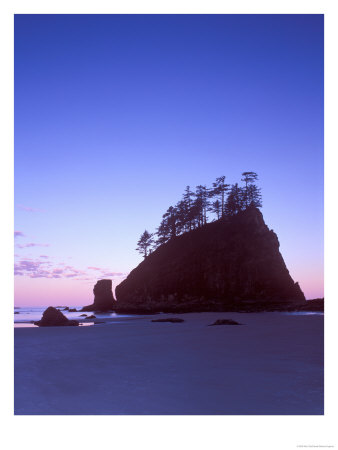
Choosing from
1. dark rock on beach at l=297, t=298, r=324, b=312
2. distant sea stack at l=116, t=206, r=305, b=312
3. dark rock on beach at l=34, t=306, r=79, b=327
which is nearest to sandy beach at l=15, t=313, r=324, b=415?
dark rock on beach at l=34, t=306, r=79, b=327

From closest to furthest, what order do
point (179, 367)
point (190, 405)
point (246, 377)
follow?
point (190, 405) → point (246, 377) → point (179, 367)

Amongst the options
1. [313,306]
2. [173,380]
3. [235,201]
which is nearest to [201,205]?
[235,201]

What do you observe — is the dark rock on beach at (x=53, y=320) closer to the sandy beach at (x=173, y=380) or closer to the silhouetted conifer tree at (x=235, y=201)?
the sandy beach at (x=173, y=380)

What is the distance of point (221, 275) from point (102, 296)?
31026 mm

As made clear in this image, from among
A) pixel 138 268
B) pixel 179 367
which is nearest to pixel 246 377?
pixel 179 367

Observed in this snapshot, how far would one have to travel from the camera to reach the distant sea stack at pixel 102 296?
71.5 m

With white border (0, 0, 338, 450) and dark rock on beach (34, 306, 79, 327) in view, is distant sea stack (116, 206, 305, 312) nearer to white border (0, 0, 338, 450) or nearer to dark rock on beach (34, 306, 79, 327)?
dark rock on beach (34, 306, 79, 327)

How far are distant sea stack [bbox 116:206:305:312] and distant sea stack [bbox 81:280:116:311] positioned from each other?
378 inches

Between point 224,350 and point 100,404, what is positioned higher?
point 100,404

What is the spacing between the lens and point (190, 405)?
6438mm
